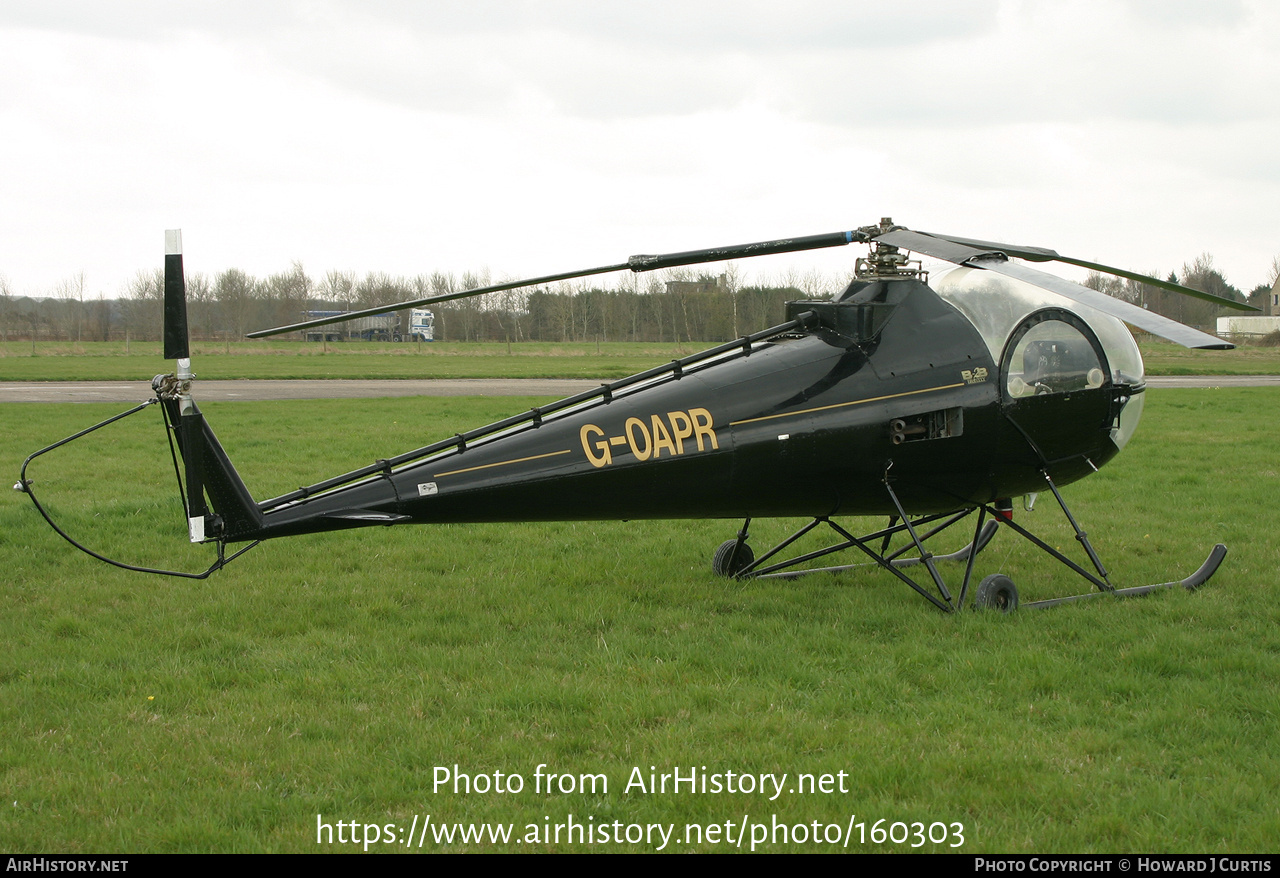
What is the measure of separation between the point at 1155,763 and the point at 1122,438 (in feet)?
13.4

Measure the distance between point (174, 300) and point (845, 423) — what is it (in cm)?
475

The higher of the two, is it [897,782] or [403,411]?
[403,411]

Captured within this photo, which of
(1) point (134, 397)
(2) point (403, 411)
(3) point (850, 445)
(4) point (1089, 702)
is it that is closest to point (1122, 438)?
(3) point (850, 445)

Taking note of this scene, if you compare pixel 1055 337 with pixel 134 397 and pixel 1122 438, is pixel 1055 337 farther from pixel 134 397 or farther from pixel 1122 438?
pixel 134 397

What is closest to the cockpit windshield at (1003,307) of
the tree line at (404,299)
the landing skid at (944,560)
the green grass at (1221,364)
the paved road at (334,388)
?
the landing skid at (944,560)

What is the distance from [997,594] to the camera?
7441mm

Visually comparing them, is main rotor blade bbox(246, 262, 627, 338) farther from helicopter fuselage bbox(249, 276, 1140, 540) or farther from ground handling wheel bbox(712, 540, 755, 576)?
ground handling wheel bbox(712, 540, 755, 576)

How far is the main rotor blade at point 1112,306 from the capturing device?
5.84 m

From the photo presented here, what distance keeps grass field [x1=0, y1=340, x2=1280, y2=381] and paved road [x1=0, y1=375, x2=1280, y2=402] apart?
1.68 meters

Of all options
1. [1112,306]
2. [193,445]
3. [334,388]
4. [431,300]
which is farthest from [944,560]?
[334,388]

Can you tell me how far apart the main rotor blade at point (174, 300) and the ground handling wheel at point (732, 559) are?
4898mm

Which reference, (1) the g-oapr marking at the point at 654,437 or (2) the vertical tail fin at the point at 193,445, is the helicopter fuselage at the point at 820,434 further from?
(2) the vertical tail fin at the point at 193,445

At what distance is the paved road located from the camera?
26.3m
